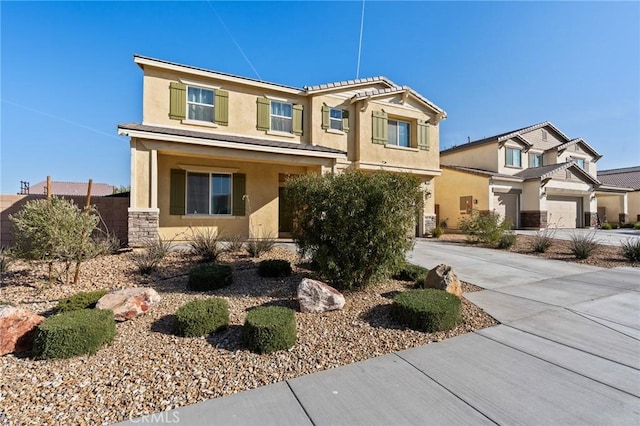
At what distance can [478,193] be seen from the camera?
18969 mm

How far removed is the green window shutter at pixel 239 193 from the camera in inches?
480

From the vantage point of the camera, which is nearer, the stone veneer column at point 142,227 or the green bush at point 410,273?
the green bush at point 410,273

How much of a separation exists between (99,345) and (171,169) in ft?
28.4

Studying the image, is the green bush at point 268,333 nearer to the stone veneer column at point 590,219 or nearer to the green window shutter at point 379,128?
the green window shutter at point 379,128

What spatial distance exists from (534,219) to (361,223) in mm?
20060

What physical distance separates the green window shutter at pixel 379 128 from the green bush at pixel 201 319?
38.8 ft

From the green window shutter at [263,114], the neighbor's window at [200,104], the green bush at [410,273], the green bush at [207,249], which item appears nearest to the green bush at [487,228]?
the green bush at [410,273]

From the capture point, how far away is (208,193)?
11.8m

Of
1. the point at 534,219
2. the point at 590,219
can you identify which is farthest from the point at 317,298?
the point at 590,219

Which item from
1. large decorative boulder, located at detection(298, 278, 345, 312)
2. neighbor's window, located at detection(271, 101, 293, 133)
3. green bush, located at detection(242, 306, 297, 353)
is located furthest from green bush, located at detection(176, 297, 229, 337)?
neighbor's window, located at detection(271, 101, 293, 133)

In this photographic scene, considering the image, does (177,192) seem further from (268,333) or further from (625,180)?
(625,180)

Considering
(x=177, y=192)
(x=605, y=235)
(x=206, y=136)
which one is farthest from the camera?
(x=605, y=235)

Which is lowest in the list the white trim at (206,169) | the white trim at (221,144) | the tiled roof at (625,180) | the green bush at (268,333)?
the green bush at (268,333)

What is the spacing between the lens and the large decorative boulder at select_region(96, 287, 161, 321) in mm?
4395
